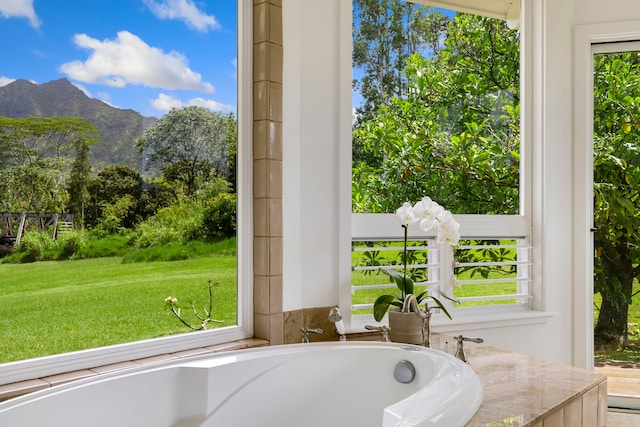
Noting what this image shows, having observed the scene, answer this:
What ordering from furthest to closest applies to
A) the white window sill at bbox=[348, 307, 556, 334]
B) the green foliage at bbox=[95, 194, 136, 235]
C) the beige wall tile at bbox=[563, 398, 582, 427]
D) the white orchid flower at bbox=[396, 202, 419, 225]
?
the white window sill at bbox=[348, 307, 556, 334]
the white orchid flower at bbox=[396, 202, 419, 225]
the green foliage at bbox=[95, 194, 136, 235]
the beige wall tile at bbox=[563, 398, 582, 427]

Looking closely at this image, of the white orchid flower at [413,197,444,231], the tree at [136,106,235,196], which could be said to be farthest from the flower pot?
the tree at [136,106,235,196]

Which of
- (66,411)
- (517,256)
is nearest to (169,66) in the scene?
(66,411)

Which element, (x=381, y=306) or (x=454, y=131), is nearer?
(x=381, y=306)

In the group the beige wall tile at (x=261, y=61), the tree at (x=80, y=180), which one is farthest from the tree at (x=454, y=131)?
the tree at (x=80, y=180)

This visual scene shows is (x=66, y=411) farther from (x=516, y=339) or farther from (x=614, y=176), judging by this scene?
(x=614, y=176)

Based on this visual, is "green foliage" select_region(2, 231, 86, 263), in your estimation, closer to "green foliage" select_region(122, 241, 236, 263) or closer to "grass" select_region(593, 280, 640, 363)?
"green foliage" select_region(122, 241, 236, 263)

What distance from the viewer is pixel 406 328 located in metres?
2.62

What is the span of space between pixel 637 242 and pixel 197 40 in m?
2.64

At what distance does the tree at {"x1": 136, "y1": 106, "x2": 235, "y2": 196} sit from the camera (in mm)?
2572

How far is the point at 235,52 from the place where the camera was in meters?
2.74

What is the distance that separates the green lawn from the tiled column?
0.16 m

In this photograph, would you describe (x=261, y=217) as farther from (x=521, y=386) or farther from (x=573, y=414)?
(x=573, y=414)

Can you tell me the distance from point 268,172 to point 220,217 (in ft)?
0.98

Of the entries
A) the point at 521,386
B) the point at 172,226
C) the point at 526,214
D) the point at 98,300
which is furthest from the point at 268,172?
the point at 526,214
